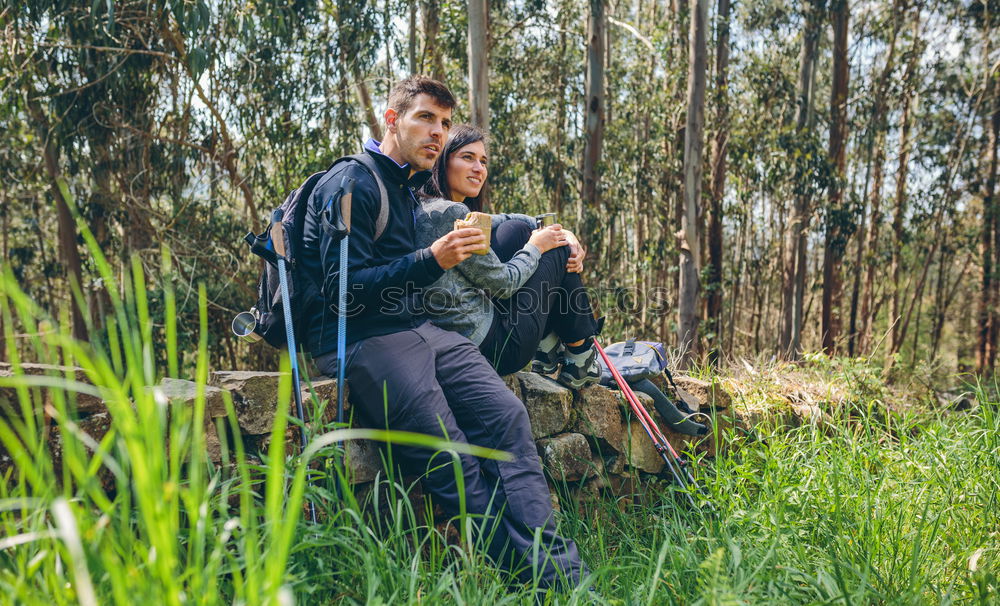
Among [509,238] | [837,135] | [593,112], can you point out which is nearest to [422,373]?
[509,238]

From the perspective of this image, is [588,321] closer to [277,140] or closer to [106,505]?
[106,505]

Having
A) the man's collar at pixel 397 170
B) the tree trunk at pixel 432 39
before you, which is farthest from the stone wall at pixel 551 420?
the tree trunk at pixel 432 39

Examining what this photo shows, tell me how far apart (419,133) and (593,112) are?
25.8 feet

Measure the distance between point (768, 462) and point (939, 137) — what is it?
50.5 ft

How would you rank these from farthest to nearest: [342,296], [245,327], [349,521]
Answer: [245,327] < [342,296] < [349,521]

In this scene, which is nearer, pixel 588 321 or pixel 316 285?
pixel 316 285


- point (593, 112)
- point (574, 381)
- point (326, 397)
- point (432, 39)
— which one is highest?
point (432, 39)

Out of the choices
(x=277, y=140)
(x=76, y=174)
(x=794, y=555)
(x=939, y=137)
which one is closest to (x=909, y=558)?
(x=794, y=555)

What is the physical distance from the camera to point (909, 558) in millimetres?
2074

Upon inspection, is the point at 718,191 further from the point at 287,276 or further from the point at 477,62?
the point at 287,276

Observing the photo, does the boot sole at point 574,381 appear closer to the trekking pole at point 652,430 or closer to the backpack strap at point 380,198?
the trekking pole at point 652,430

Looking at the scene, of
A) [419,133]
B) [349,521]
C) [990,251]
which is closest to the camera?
[349,521]

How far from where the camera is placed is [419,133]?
261 cm

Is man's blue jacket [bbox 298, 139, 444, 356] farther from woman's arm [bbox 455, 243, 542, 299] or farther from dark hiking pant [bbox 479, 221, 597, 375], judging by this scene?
dark hiking pant [bbox 479, 221, 597, 375]
